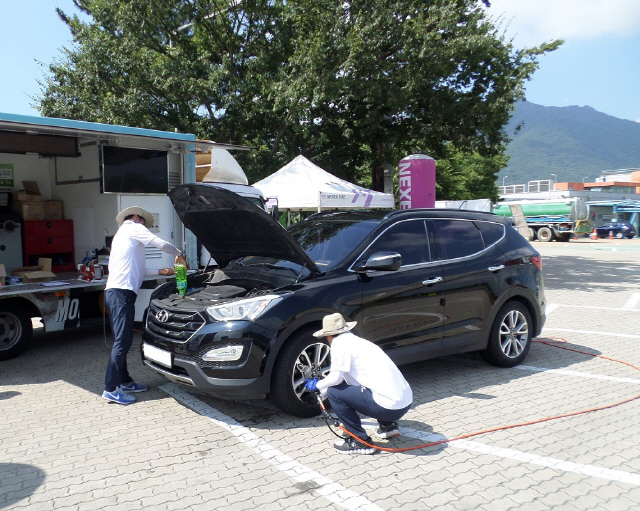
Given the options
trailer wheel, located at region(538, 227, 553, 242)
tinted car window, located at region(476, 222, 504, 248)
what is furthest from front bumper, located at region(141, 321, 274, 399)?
trailer wheel, located at region(538, 227, 553, 242)

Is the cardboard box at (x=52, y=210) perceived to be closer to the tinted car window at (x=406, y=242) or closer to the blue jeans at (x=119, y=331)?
the blue jeans at (x=119, y=331)

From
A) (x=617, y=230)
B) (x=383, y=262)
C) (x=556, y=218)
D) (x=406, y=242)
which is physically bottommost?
(x=617, y=230)

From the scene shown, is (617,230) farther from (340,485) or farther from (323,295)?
(340,485)

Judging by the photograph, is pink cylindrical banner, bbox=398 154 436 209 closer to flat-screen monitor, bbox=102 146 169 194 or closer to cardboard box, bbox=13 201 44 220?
flat-screen monitor, bbox=102 146 169 194

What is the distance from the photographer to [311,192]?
1300 cm

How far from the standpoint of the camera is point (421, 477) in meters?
3.76

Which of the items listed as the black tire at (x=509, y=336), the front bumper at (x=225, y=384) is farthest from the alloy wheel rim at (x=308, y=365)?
the black tire at (x=509, y=336)

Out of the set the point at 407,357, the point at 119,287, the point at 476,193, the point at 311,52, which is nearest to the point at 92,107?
the point at 311,52

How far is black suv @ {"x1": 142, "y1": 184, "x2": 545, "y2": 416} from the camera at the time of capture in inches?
178

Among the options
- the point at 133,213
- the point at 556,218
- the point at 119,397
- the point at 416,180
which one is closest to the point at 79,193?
the point at 133,213

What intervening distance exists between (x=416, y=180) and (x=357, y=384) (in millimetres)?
9795

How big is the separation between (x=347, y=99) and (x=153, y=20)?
6.04 m

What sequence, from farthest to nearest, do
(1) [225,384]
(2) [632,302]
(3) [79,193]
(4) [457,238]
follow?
(2) [632,302] < (3) [79,193] < (4) [457,238] < (1) [225,384]

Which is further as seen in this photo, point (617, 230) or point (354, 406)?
point (617, 230)
